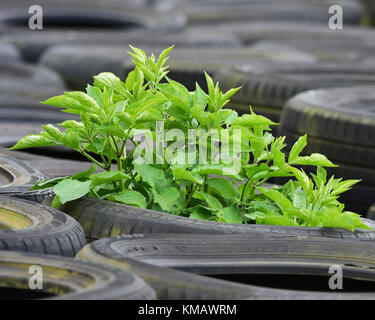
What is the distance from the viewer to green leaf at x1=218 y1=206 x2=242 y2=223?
8.33 ft

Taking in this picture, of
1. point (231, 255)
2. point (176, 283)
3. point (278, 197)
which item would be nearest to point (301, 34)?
point (278, 197)

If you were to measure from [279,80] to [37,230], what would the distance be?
10.7 ft

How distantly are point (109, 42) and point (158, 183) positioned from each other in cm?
615

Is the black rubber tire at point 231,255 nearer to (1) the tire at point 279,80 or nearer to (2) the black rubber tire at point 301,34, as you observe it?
(1) the tire at point 279,80

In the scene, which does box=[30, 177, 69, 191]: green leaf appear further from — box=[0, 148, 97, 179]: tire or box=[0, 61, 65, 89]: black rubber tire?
box=[0, 61, 65, 89]: black rubber tire

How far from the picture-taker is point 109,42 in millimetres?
8555

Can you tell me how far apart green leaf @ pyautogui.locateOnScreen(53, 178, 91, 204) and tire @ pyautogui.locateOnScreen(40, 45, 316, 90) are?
140 inches

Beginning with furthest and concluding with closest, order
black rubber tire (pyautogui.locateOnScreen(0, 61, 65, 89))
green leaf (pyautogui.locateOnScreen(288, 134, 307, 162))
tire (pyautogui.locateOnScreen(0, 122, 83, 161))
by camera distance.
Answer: black rubber tire (pyautogui.locateOnScreen(0, 61, 65, 89)) < tire (pyautogui.locateOnScreen(0, 122, 83, 161)) < green leaf (pyautogui.locateOnScreen(288, 134, 307, 162))

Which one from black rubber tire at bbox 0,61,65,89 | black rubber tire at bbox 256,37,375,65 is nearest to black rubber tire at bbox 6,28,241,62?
black rubber tire at bbox 256,37,375,65

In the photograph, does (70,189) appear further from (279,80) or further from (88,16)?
(88,16)

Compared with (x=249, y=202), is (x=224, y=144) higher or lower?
higher

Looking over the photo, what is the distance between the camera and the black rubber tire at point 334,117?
3982mm
